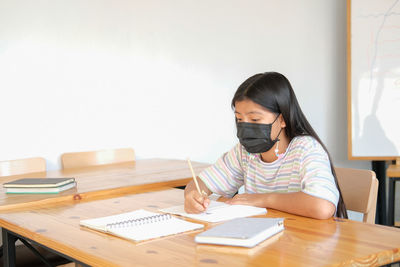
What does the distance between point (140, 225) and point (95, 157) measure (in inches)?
68.9

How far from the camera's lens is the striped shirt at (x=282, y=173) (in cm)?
154

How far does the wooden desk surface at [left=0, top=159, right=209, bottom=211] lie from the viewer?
6.17ft

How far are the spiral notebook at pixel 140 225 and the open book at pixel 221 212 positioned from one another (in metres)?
0.08

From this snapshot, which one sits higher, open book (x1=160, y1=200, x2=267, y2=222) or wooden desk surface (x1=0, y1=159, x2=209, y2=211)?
open book (x1=160, y1=200, x2=267, y2=222)

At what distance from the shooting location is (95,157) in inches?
120

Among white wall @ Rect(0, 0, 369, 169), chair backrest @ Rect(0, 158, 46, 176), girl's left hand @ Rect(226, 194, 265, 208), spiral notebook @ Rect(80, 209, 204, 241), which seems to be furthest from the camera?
white wall @ Rect(0, 0, 369, 169)

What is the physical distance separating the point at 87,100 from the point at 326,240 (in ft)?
7.38

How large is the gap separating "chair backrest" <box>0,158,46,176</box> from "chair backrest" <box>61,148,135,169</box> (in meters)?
0.19

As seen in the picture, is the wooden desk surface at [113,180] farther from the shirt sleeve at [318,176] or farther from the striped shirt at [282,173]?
the shirt sleeve at [318,176]

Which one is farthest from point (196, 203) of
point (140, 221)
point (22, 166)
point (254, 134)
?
point (22, 166)

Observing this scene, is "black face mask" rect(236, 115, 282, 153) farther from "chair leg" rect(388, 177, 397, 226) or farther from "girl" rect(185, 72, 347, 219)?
"chair leg" rect(388, 177, 397, 226)

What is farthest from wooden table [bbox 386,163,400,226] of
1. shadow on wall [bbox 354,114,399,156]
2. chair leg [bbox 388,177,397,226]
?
shadow on wall [bbox 354,114,399,156]

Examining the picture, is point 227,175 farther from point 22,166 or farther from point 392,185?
point 392,185

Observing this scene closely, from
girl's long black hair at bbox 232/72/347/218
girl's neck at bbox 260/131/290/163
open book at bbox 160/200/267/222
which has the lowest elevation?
open book at bbox 160/200/267/222
